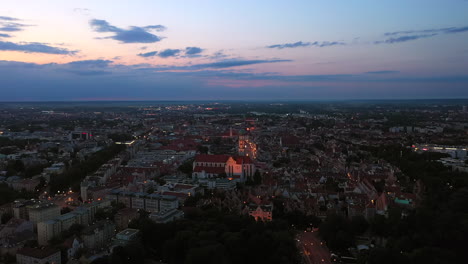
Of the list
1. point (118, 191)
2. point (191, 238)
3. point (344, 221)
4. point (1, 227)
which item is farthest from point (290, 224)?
point (1, 227)

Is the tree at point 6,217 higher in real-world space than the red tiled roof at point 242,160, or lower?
lower

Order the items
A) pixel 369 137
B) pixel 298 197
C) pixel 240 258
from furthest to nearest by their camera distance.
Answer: pixel 369 137 < pixel 298 197 < pixel 240 258

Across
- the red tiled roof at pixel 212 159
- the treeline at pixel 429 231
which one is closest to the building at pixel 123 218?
the red tiled roof at pixel 212 159

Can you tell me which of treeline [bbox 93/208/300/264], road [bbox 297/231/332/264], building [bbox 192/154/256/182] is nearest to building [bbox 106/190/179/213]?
treeline [bbox 93/208/300/264]

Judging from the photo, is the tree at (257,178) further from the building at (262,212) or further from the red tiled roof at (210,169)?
the building at (262,212)

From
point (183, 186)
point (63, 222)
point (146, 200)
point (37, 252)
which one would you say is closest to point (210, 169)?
point (183, 186)

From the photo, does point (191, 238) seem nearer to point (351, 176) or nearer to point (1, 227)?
point (1, 227)

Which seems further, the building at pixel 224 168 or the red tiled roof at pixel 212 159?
the red tiled roof at pixel 212 159

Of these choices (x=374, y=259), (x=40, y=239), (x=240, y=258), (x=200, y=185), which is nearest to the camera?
(x=374, y=259)
